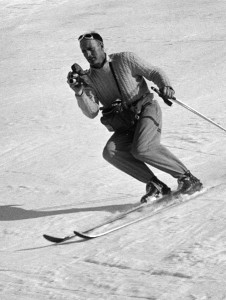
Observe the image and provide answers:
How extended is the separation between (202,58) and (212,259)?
652 centimetres

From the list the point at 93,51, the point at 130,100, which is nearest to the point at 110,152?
the point at 130,100

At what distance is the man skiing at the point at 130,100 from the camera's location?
7.52m

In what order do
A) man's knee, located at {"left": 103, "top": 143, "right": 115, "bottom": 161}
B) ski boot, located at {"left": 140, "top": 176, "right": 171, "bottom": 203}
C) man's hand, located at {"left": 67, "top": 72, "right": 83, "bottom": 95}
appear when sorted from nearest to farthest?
1. man's hand, located at {"left": 67, "top": 72, "right": 83, "bottom": 95}
2. man's knee, located at {"left": 103, "top": 143, "right": 115, "bottom": 161}
3. ski boot, located at {"left": 140, "top": 176, "right": 171, "bottom": 203}

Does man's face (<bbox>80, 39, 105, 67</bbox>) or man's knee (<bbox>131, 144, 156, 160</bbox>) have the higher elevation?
man's face (<bbox>80, 39, 105, 67</bbox>)

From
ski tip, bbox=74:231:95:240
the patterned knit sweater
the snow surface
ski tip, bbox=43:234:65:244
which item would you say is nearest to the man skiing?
the patterned knit sweater

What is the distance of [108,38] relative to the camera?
46.6ft

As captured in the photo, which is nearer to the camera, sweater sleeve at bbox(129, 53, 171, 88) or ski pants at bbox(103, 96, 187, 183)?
sweater sleeve at bbox(129, 53, 171, 88)

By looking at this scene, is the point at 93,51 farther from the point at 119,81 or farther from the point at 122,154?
the point at 122,154

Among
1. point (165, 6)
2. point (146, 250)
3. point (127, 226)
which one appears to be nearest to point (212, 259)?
point (146, 250)

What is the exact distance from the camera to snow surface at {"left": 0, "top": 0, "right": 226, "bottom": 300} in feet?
21.1

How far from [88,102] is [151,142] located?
2.12ft

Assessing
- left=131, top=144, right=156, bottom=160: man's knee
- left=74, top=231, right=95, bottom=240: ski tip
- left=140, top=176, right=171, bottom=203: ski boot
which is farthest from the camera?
left=140, top=176, right=171, bottom=203: ski boot

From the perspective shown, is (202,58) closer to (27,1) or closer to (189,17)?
(189,17)

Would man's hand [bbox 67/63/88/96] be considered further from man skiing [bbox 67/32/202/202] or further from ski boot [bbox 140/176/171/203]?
ski boot [bbox 140/176/171/203]
